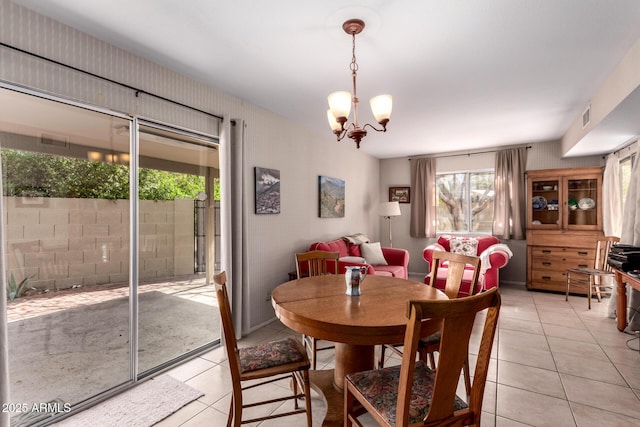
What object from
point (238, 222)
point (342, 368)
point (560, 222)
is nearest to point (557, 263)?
point (560, 222)

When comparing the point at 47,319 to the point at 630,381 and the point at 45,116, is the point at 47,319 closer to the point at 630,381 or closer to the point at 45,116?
the point at 45,116

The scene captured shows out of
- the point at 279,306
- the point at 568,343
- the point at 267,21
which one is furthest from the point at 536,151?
the point at 279,306

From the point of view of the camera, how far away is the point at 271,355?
1.72m

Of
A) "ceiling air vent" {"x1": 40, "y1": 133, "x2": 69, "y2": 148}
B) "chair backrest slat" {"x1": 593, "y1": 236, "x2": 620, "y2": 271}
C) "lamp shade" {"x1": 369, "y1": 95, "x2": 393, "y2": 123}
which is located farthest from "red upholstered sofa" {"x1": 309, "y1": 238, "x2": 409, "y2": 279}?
"ceiling air vent" {"x1": 40, "y1": 133, "x2": 69, "y2": 148}

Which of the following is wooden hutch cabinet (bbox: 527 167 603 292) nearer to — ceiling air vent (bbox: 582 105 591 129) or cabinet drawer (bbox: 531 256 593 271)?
cabinet drawer (bbox: 531 256 593 271)

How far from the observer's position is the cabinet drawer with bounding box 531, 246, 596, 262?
4574 millimetres

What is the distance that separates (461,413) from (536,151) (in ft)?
17.9

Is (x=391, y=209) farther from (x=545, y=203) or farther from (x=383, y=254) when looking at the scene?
(x=545, y=203)

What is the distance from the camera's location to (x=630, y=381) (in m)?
2.30

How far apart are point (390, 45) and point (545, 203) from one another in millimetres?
4475

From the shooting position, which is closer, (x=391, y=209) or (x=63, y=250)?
(x=63, y=250)

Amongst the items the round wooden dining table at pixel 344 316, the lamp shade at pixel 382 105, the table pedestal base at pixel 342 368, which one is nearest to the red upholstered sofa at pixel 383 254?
the round wooden dining table at pixel 344 316

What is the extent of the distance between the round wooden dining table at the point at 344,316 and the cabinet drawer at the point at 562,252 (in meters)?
3.96

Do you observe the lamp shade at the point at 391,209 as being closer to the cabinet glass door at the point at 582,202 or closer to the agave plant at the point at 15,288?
the cabinet glass door at the point at 582,202
